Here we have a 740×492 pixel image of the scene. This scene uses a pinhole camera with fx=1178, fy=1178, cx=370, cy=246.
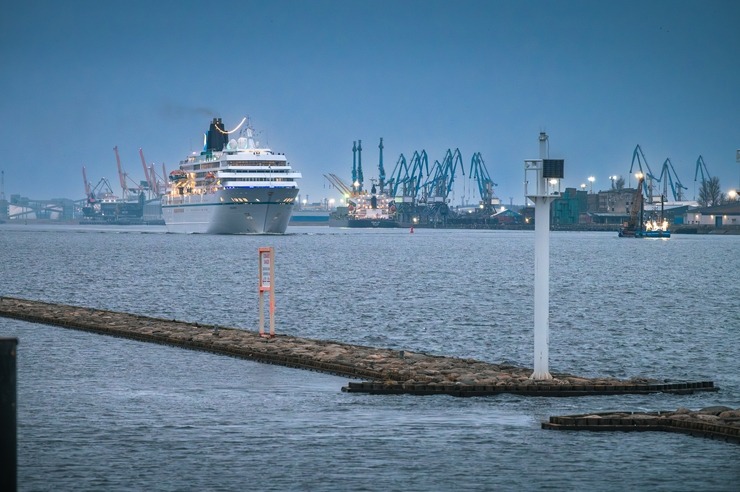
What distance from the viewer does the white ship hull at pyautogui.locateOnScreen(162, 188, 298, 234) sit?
140 m

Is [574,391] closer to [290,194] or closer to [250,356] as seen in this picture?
[250,356]

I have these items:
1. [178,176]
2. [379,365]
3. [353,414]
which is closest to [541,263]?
[353,414]

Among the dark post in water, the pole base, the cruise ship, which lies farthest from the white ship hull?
the dark post in water

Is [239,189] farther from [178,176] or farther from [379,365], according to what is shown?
[379,365]

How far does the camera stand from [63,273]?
6272 centimetres

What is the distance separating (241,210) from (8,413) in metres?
134

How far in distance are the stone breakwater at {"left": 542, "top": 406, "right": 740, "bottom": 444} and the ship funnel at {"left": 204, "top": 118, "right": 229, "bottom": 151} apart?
15517 centimetres

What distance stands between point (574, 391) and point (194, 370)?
5.91m

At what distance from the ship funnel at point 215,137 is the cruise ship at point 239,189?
9.43 metres

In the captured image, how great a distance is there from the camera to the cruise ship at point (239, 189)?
140m

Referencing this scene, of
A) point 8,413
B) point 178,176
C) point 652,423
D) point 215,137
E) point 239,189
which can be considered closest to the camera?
point 8,413

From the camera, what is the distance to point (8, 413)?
6855 millimetres

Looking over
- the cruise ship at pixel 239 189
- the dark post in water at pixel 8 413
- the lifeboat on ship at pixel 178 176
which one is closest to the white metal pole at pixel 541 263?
the dark post in water at pixel 8 413

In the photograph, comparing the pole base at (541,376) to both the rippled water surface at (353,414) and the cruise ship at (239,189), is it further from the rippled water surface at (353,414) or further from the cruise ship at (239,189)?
the cruise ship at (239,189)
